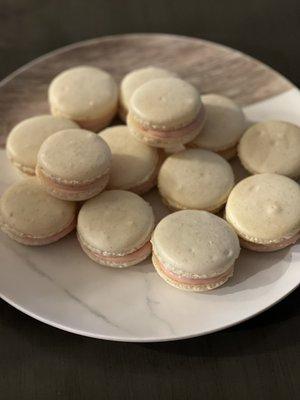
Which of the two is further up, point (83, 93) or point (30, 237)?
point (83, 93)

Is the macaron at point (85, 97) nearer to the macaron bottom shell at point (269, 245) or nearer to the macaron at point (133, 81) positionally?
the macaron at point (133, 81)

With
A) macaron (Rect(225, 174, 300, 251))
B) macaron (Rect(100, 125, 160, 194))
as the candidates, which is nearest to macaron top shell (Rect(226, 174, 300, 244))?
macaron (Rect(225, 174, 300, 251))

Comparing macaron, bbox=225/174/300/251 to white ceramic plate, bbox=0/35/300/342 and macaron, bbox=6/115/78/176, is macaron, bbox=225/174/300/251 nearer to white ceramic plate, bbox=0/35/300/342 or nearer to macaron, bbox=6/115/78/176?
white ceramic plate, bbox=0/35/300/342

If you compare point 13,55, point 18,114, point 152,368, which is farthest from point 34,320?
point 13,55

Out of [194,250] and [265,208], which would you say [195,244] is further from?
[265,208]

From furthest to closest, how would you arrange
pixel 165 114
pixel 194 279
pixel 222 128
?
1. pixel 222 128
2. pixel 165 114
3. pixel 194 279

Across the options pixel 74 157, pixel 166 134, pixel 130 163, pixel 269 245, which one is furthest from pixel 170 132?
pixel 269 245
